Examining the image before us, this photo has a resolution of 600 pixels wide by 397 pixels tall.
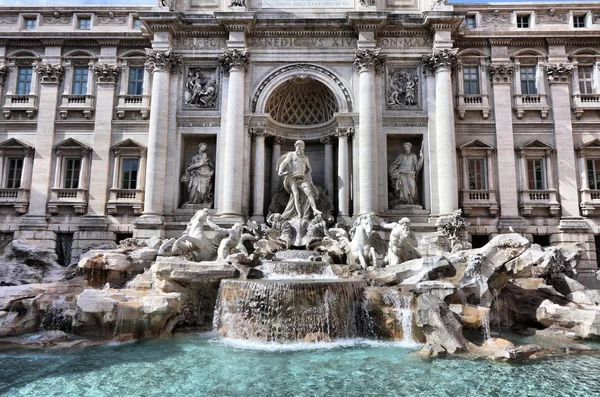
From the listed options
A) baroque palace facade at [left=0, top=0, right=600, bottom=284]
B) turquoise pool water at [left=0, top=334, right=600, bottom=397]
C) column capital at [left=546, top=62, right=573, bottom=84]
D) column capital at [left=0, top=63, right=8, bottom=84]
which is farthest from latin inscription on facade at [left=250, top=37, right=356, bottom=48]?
turquoise pool water at [left=0, top=334, right=600, bottom=397]

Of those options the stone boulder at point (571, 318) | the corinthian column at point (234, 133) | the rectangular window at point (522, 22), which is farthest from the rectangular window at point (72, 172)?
the rectangular window at point (522, 22)

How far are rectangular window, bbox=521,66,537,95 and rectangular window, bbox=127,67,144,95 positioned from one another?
19.3 meters

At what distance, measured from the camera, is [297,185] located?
1817cm

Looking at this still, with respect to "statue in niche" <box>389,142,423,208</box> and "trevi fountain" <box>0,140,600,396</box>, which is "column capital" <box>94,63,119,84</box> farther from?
"statue in niche" <box>389,142,423,208</box>

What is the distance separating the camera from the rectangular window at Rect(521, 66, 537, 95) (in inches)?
794

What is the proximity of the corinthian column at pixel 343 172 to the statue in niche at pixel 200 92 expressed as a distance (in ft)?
20.9

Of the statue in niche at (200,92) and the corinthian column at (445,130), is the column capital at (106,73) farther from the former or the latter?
the corinthian column at (445,130)

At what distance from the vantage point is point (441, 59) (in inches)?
742

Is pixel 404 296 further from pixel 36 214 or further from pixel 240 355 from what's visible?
pixel 36 214

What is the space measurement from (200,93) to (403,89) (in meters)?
9.85

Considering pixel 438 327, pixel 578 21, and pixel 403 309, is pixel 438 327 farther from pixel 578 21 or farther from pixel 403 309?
pixel 578 21

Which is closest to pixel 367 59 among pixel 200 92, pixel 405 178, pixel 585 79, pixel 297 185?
pixel 405 178

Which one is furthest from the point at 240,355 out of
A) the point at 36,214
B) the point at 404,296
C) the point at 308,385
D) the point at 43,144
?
the point at 43,144

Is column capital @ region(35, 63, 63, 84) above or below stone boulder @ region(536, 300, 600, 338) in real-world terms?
above
